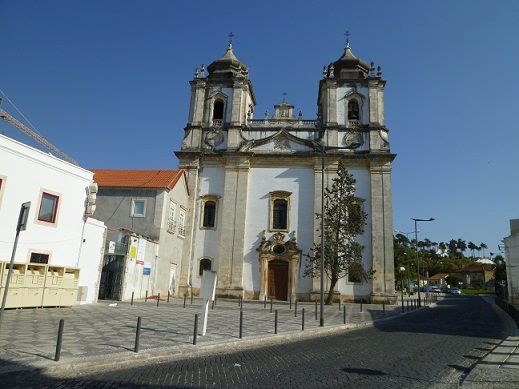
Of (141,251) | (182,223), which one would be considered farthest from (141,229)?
(182,223)

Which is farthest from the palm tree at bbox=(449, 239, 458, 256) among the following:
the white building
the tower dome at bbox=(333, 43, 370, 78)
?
the white building

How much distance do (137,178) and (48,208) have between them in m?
11.4

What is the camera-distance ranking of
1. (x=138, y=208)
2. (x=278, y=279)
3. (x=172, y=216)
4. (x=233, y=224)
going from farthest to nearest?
(x=233, y=224), (x=278, y=279), (x=172, y=216), (x=138, y=208)

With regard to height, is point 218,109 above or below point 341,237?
above

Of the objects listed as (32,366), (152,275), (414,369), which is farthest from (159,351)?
(152,275)

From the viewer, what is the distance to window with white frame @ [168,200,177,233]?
29.0 m

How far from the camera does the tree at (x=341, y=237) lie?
92.5ft

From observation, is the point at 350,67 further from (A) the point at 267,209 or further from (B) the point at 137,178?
(B) the point at 137,178

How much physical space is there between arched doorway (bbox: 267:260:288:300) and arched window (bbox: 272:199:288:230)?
2.85m

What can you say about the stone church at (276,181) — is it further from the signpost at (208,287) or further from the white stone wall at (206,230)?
the signpost at (208,287)

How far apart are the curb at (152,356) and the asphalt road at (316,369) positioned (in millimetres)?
249

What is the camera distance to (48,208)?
18594 millimetres

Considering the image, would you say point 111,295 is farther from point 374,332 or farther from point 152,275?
point 374,332

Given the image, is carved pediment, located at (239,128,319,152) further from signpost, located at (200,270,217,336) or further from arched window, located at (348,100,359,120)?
signpost, located at (200,270,217,336)
